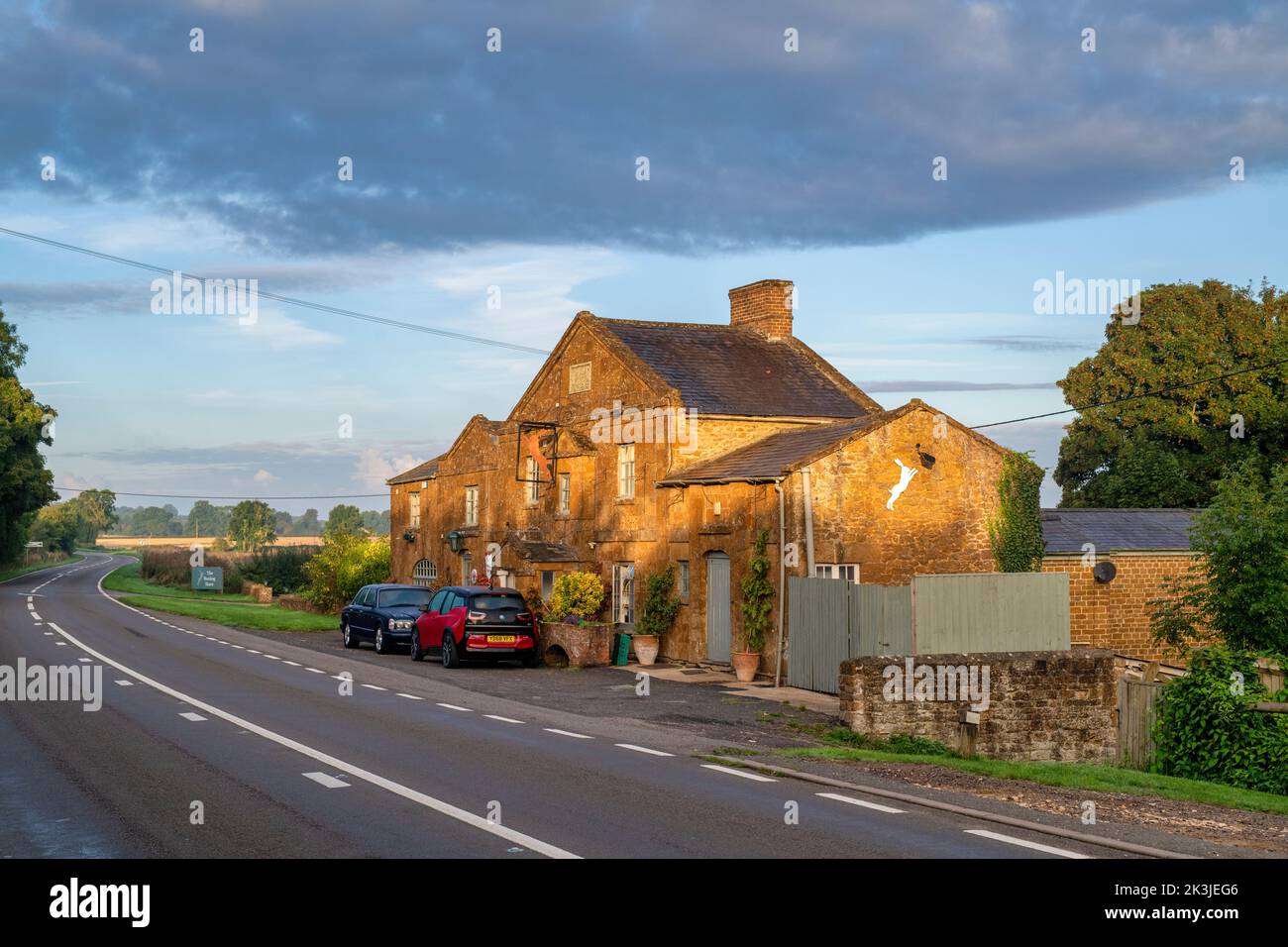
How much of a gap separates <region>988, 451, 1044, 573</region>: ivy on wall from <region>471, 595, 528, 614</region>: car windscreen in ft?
33.4

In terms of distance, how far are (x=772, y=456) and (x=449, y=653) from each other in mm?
7948

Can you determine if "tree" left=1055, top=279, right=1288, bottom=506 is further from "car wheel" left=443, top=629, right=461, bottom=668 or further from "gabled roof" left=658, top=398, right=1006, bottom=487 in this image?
"car wheel" left=443, top=629, right=461, bottom=668

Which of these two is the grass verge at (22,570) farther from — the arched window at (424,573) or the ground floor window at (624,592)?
the ground floor window at (624,592)

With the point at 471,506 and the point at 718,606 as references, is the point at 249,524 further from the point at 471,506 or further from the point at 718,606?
the point at 718,606

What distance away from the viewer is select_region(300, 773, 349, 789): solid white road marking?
36.4 ft

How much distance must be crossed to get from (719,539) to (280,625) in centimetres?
1909

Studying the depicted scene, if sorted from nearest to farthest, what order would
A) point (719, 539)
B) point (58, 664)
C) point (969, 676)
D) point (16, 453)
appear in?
point (969, 676), point (58, 664), point (719, 539), point (16, 453)

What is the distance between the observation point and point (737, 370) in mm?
32375

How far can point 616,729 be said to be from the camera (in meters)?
16.1

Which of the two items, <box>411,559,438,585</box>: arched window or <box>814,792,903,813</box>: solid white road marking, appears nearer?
<box>814,792,903,813</box>: solid white road marking

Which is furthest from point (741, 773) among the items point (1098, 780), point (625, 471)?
point (625, 471)

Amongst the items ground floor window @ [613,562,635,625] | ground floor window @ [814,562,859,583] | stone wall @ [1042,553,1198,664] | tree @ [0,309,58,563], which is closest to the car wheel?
ground floor window @ [613,562,635,625]
